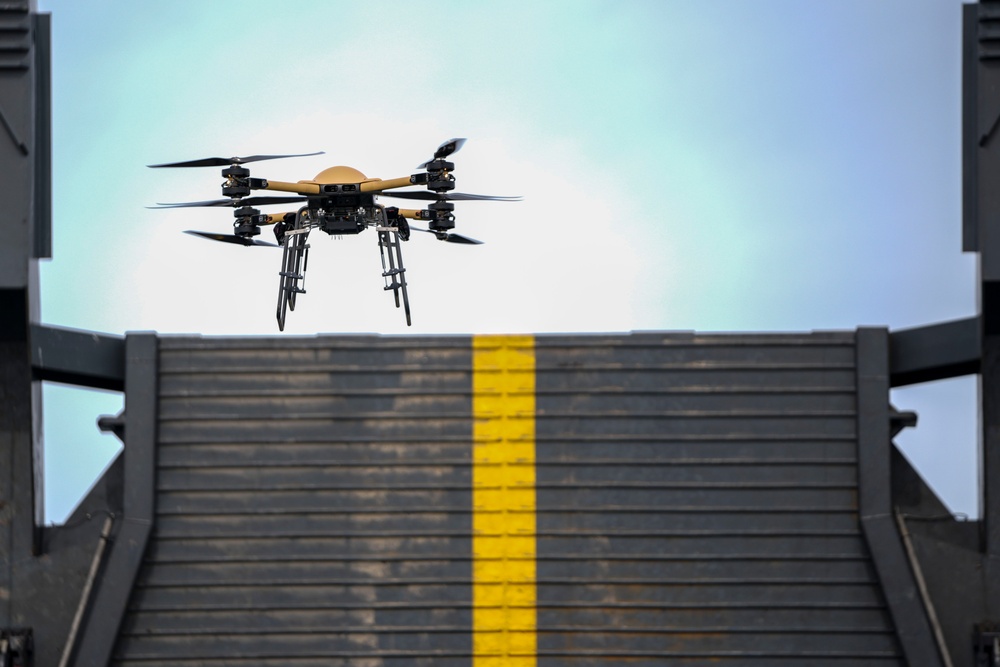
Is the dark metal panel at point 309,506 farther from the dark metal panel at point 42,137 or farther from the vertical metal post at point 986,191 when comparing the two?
the vertical metal post at point 986,191

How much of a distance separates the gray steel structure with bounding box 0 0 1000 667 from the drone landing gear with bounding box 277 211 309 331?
185 centimetres

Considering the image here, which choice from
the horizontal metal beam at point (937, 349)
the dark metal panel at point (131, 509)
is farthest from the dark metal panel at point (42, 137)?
the horizontal metal beam at point (937, 349)

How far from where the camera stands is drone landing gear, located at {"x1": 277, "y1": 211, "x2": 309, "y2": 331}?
98.8 ft

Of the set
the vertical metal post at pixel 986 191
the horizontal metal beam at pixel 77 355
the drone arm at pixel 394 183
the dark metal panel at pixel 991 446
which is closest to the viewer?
the vertical metal post at pixel 986 191

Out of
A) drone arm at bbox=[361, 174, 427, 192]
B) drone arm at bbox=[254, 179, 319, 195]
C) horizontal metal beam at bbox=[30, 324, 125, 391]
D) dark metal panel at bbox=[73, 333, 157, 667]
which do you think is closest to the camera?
dark metal panel at bbox=[73, 333, 157, 667]

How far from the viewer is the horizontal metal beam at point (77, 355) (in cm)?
2800

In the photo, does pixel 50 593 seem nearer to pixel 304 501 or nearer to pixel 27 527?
pixel 27 527

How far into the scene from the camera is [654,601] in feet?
90.4

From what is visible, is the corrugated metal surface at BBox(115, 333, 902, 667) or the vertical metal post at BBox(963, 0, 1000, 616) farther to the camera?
the corrugated metal surface at BBox(115, 333, 902, 667)

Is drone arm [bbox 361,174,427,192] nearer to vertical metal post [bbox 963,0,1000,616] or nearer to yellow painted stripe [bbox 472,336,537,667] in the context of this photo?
yellow painted stripe [bbox 472,336,537,667]

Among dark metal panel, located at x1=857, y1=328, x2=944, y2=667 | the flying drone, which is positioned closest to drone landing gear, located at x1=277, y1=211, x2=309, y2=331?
the flying drone

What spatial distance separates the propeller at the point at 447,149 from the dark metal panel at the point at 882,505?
21.3 ft

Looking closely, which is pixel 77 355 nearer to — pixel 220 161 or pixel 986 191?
pixel 220 161

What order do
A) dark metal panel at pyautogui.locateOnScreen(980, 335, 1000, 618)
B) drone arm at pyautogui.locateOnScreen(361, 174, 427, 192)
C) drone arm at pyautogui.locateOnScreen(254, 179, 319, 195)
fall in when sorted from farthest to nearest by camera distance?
drone arm at pyautogui.locateOnScreen(254, 179, 319, 195), drone arm at pyautogui.locateOnScreen(361, 174, 427, 192), dark metal panel at pyautogui.locateOnScreen(980, 335, 1000, 618)
